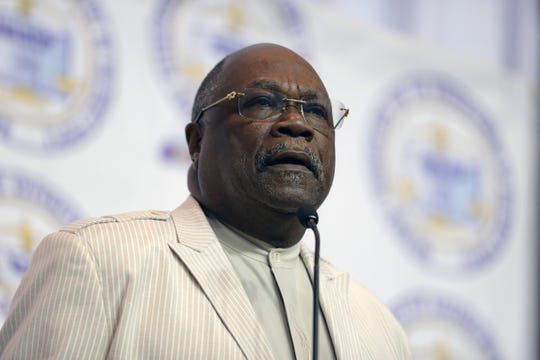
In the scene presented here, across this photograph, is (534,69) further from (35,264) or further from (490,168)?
(35,264)

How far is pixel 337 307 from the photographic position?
5.96 ft

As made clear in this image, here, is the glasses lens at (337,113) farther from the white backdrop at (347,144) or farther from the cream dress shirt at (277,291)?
the white backdrop at (347,144)

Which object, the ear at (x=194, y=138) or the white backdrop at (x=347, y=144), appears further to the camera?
the white backdrop at (x=347, y=144)

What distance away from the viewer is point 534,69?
4.33 m

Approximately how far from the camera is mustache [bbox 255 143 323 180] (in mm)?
1714

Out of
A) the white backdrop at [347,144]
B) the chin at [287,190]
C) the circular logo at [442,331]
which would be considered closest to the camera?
the chin at [287,190]

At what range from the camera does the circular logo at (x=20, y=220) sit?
2473 mm

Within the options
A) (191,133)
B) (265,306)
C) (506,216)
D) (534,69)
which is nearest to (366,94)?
(506,216)

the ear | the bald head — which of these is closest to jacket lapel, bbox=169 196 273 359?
the ear

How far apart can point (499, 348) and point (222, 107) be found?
7.97ft

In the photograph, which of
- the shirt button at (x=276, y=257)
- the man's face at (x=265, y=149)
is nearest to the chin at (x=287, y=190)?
the man's face at (x=265, y=149)

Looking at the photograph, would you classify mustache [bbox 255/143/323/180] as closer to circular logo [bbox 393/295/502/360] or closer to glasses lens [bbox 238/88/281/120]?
glasses lens [bbox 238/88/281/120]

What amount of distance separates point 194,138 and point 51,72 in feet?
2.91

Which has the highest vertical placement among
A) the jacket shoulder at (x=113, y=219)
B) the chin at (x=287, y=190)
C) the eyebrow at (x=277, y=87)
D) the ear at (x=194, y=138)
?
the eyebrow at (x=277, y=87)
